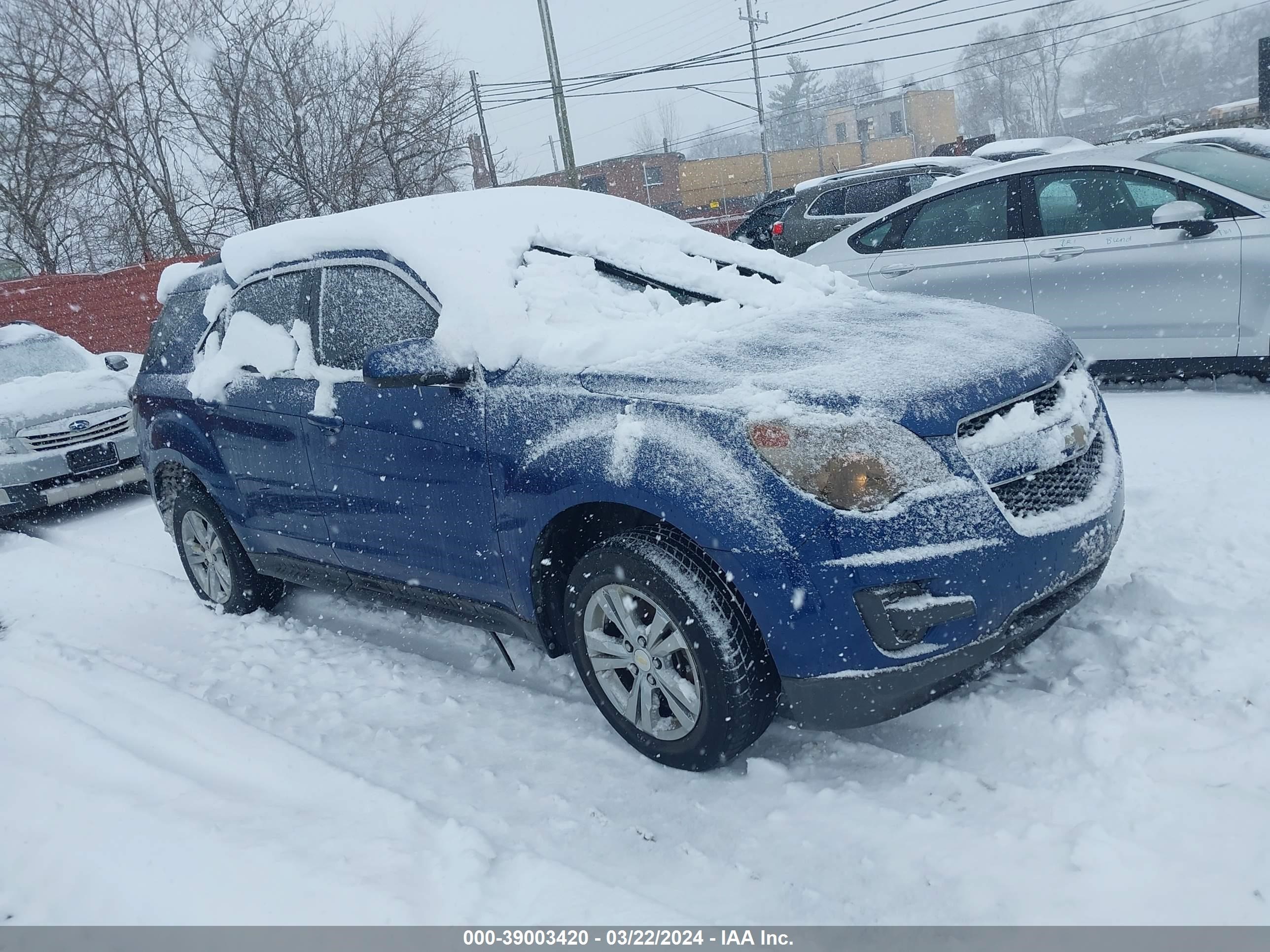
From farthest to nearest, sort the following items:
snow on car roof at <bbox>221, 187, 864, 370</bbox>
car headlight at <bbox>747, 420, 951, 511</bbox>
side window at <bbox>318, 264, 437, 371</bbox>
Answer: side window at <bbox>318, 264, 437, 371</bbox>, snow on car roof at <bbox>221, 187, 864, 370</bbox>, car headlight at <bbox>747, 420, 951, 511</bbox>

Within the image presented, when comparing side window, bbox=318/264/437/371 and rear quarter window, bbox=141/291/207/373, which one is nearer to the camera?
side window, bbox=318/264/437/371

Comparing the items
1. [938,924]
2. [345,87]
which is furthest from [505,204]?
[345,87]

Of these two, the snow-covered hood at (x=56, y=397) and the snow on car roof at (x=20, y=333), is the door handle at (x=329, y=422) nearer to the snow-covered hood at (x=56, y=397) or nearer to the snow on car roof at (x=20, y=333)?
the snow-covered hood at (x=56, y=397)

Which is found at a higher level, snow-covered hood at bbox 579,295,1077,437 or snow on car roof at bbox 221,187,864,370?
snow on car roof at bbox 221,187,864,370

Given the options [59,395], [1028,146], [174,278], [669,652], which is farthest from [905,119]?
[669,652]

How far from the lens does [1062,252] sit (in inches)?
240

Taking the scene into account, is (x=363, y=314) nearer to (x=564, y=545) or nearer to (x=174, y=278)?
(x=564, y=545)

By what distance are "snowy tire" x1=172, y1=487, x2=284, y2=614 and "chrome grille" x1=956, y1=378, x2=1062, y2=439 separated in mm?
3578

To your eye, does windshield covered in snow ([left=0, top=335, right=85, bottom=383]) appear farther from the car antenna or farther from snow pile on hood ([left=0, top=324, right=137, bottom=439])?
the car antenna

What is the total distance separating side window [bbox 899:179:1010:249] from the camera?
255 inches

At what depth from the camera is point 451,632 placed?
14.1 feet

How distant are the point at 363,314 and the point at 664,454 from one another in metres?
1.62

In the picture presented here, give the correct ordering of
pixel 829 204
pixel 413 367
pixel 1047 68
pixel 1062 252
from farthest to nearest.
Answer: pixel 1047 68
pixel 829 204
pixel 1062 252
pixel 413 367

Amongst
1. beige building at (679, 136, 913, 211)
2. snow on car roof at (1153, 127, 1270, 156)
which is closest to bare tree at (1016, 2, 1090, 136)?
beige building at (679, 136, 913, 211)
